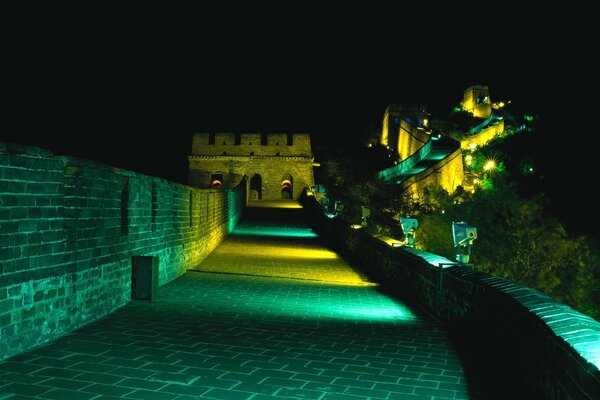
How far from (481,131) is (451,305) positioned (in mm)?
60376

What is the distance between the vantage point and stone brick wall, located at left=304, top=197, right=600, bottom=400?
345 cm

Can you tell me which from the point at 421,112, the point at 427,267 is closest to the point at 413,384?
the point at 427,267

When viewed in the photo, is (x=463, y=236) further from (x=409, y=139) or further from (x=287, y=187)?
(x=409, y=139)

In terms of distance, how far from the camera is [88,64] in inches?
2489

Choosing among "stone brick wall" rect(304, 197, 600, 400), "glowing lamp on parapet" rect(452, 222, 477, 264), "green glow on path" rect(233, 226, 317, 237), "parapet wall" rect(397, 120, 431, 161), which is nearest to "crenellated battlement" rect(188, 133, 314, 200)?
"parapet wall" rect(397, 120, 431, 161)

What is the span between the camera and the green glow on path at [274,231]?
26.2m

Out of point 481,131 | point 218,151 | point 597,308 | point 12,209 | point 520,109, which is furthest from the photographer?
point 520,109

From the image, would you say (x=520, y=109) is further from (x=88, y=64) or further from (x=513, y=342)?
(x=513, y=342)

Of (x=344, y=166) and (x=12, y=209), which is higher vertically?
(x=344, y=166)

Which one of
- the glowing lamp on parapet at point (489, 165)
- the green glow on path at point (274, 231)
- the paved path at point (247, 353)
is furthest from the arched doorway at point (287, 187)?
the paved path at point (247, 353)

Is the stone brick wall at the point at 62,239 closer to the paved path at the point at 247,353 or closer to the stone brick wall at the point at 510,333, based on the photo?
the paved path at the point at 247,353

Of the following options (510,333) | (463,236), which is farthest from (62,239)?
(463,236)

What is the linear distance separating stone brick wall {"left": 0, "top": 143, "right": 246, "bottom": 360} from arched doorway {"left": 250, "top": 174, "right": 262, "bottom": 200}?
2055 inches

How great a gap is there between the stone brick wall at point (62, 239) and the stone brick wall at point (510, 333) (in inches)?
164
